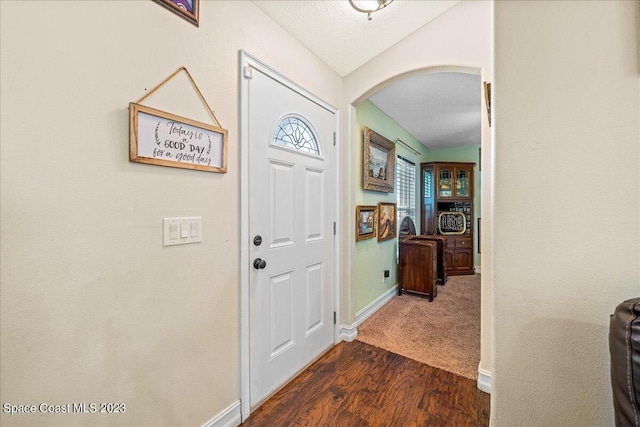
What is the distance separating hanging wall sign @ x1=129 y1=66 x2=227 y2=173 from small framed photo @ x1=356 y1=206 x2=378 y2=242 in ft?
4.99

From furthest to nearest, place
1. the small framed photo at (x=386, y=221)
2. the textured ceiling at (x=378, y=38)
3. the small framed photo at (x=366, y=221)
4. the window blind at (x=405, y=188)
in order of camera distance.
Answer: the window blind at (x=405, y=188) < the small framed photo at (x=386, y=221) < the small framed photo at (x=366, y=221) < the textured ceiling at (x=378, y=38)

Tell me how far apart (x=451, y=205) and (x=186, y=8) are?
4912 mm

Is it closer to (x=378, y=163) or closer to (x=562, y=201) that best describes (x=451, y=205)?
(x=378, y=163)

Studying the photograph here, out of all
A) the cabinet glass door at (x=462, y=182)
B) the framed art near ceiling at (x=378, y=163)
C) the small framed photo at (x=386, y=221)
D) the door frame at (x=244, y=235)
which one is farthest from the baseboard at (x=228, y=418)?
the cabinet glass door at (x=462, y=182)

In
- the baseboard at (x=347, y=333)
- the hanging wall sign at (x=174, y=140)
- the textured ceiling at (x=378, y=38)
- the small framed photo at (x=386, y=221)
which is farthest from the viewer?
the small framed photo at (x=386, y=221)

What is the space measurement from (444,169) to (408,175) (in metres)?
1.00

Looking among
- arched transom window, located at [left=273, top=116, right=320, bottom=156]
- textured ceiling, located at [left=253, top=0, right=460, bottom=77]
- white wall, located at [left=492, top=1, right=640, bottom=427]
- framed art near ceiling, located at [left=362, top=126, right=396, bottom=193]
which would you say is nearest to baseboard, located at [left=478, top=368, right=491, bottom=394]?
white wall, located at [left=492, top=1, right=640, bottom=427]

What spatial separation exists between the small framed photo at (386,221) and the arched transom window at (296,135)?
1.41 m

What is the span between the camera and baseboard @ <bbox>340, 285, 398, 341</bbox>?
2.35 meters

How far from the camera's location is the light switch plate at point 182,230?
3.76ft

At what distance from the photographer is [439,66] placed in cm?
192

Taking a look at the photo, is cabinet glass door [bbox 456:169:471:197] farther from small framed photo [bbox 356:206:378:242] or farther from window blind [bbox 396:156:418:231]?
small framed photo [bbox 356:206:378:242]

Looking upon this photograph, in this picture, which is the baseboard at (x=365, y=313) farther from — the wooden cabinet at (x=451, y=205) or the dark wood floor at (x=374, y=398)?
the wooden cabinet at (x=451, y=205)

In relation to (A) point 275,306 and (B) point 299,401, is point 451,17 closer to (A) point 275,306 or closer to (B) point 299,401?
(A) point 275,306
